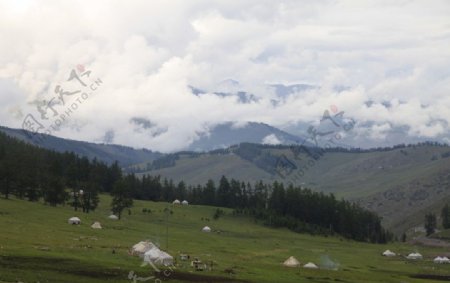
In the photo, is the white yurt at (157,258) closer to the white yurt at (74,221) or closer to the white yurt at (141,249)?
the white yurt at (141,249)

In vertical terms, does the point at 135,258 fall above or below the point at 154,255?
below

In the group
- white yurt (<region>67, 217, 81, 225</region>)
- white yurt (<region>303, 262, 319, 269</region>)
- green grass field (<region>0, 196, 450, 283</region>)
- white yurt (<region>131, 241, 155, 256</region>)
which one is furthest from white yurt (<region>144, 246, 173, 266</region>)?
white yurt (<region>67, 217, 81, 225</region>)

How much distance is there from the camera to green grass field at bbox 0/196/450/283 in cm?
6494

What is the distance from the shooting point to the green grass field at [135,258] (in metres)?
64.9

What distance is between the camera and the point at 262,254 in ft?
393

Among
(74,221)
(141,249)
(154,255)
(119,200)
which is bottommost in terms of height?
(154,255)

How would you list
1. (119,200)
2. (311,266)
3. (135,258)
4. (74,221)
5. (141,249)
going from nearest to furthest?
(135,258) → (141,249) → (311,266) → (74,221) → (119,200)

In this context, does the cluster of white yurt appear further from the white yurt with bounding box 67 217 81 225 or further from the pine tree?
the pine tree

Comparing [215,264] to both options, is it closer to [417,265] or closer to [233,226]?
[417,265]

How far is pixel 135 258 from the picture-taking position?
82.9m

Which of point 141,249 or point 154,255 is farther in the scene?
point 141,249

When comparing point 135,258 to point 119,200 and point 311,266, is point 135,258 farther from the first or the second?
point 119,200

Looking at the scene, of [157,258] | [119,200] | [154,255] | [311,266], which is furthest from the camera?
[119,200]

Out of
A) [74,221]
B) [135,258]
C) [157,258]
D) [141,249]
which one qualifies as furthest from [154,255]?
[74,221]
